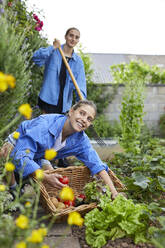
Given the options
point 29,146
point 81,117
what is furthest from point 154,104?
point 29,146

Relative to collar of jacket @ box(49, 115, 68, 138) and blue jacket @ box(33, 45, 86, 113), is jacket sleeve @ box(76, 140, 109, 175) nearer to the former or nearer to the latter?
collar of jacket @ box(49, 115, 68, 138)

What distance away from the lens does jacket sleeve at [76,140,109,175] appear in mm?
2160

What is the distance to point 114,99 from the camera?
598cm

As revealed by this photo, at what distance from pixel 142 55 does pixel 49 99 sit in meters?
24.6

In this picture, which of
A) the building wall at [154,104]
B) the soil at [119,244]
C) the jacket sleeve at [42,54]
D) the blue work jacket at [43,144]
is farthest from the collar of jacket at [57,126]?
the building wall at [154,104]

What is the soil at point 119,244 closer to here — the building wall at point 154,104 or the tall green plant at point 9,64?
the tall green plant at point 9,64

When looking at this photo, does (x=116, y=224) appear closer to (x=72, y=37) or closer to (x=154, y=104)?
(x=72, y=37)

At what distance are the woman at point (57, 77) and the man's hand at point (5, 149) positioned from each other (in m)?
1.24

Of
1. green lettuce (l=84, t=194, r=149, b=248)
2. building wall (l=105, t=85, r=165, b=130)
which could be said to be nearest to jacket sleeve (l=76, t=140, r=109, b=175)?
green lettuce (l=84, t=194, r=149, b=248)

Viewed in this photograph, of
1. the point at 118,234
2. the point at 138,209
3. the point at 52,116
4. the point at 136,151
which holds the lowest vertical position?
the point at 136,151

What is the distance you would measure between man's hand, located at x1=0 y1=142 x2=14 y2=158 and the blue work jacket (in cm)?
4

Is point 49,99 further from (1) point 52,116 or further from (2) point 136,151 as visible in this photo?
(2) point 136,151

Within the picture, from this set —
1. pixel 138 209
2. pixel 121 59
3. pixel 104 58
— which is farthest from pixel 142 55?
pixel 138 209

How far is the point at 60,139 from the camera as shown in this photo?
2.20 m
